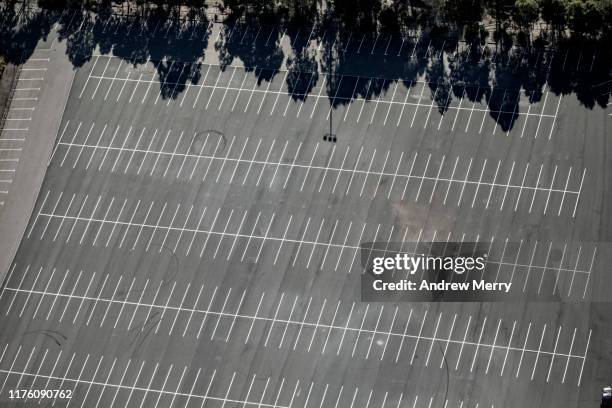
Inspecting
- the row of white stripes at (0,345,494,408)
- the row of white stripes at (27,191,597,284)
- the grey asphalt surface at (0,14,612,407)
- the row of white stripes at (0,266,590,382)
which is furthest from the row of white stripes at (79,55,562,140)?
the row of white stripes at (0,345,494,408)

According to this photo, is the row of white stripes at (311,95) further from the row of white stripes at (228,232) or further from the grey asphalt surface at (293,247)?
the row of white stripes at (228,232)

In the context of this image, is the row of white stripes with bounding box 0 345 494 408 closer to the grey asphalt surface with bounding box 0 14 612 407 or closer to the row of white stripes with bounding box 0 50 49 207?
the grey asphalt surface with bounding box 0 14 612 407

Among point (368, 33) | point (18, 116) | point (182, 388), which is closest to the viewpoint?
point (182, 388)

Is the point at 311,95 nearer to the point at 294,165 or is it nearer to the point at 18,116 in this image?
the point at 294,165

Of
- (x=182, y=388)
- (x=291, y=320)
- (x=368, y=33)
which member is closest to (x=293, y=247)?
(x=291, y=320)

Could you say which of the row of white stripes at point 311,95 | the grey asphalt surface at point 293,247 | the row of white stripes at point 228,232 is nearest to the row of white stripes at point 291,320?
the grey asphalt surface at point 293,247

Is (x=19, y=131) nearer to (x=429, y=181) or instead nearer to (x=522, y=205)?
(x=429, y=181)
